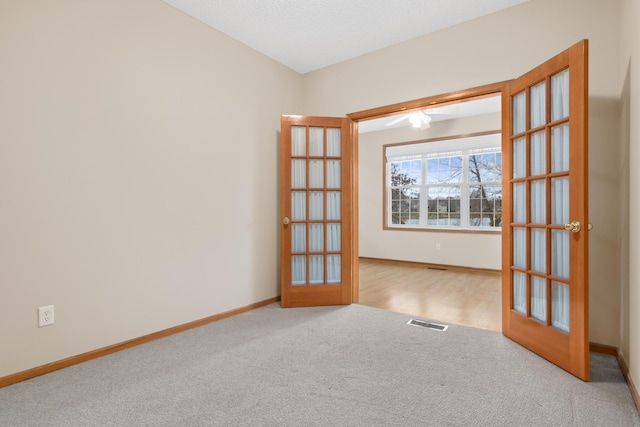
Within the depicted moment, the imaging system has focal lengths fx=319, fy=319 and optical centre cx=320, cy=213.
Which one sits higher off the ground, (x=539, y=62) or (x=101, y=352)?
(x=539, y=62)

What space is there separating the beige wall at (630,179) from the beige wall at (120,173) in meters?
3.03

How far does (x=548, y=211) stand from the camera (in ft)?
7.39

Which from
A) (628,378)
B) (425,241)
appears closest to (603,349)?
(628,378)

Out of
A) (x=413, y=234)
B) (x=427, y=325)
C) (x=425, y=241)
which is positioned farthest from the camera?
(x=413, y=234)

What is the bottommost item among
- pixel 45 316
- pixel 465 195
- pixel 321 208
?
pixel 45 316

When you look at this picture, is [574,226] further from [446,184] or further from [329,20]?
[446,184]

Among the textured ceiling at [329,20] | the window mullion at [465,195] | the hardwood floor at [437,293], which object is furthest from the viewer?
the window mullion at [465,195]

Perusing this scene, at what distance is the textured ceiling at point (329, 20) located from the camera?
273 cm

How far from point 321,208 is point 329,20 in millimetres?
1868

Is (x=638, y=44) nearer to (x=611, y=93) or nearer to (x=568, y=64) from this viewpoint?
(x=568, y=64)

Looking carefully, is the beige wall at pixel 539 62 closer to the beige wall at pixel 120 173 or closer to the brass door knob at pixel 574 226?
the brass door knob at pixel 574 226

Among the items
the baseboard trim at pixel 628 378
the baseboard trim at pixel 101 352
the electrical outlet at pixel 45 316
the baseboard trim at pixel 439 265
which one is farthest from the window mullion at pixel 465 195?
the electrical outlet at pixel 45 316

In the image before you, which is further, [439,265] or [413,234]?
[413,234]

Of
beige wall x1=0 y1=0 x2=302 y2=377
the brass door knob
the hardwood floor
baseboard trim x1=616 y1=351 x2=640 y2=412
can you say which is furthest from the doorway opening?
beige wall x1=0 y1=0 x2=302 y2=377
